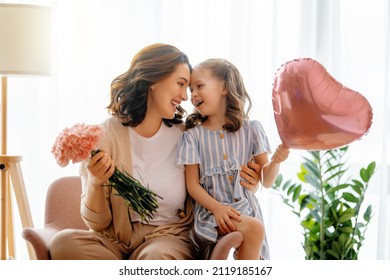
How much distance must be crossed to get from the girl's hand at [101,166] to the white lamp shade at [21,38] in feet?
3.27

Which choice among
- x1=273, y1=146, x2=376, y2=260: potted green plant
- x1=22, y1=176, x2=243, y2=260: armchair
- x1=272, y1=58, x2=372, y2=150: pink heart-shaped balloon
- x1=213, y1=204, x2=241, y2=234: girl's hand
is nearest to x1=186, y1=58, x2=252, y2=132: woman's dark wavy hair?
x1=272, y1=58, x2=372, y2=150: pink heart-shaped balloon

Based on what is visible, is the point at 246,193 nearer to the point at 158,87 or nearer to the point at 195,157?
the point at 195,157

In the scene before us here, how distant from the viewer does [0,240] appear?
10.7 feet

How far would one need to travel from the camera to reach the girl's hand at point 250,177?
2.45 meters

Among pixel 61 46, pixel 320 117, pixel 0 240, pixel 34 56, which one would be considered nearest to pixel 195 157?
pixel 320 117

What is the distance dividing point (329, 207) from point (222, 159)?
1.26m

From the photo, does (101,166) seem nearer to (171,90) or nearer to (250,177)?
A: (171,90)

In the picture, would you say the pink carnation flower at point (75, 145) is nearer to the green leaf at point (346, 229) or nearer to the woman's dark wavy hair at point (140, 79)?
the woman's dark wavy hair at point (140, 79)

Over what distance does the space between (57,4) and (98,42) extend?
32cm

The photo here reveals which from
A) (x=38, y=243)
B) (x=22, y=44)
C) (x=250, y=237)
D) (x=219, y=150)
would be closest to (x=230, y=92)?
(x=219, y=150)

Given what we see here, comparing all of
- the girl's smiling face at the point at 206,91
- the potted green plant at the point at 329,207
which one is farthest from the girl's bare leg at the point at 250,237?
the potted green plant at the point at 329,207

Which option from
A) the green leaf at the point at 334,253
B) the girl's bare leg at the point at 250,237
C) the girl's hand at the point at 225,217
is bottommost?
the green leaf at the point at 334,253

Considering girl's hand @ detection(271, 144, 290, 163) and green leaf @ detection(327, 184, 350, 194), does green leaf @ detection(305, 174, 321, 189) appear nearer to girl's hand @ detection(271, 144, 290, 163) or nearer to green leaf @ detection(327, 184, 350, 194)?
green leaf @ detection(327, 184, 350, 194)

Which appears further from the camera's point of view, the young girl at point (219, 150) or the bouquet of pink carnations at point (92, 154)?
the young girl at point (219, 150)
